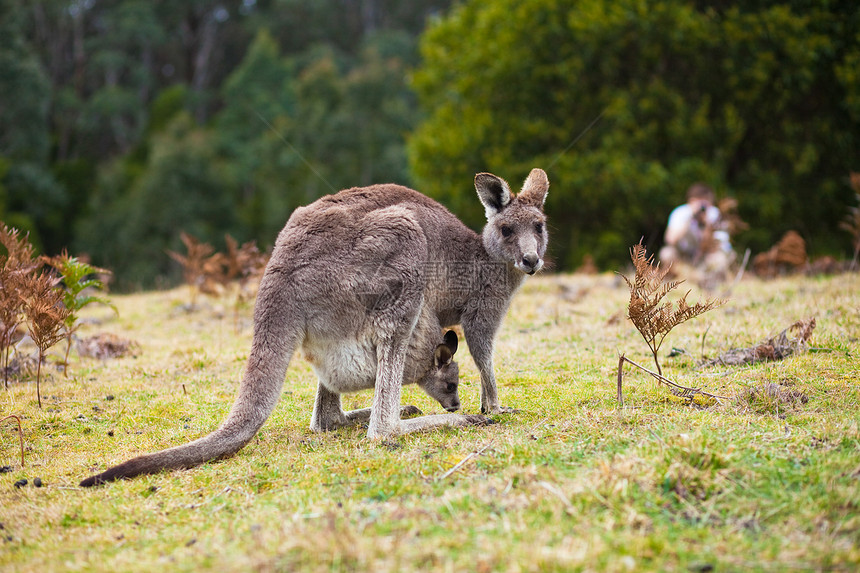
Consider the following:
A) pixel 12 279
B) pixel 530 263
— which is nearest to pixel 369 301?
pixel 530 263

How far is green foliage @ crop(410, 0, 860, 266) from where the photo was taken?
707 inches

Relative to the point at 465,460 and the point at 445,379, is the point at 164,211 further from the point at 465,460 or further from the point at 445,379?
the point at 465,460

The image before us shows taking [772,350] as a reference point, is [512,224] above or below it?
above

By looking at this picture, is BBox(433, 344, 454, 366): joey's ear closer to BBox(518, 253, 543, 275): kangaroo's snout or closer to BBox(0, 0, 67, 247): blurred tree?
BBox(518, 253, 543, 275): kangaroo's snout

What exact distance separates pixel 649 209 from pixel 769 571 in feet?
55.6

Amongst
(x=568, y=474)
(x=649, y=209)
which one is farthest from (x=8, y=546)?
(x=649, y=209)

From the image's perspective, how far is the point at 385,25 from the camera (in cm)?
5184

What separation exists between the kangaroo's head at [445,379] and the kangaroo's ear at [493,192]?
3.67 ft

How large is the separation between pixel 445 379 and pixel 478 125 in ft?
52.8

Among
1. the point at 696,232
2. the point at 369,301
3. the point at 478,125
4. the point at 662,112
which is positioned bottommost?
the point at 369,301

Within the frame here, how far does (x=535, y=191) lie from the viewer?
20.3 ft

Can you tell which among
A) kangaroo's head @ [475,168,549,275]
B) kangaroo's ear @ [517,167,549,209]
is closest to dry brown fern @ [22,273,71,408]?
kangaroo's head @ [475,168,549,275]

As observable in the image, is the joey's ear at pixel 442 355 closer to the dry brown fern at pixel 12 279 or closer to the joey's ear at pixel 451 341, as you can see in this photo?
the joey's ear at pixel 451 341

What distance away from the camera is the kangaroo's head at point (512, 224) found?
5730mm
